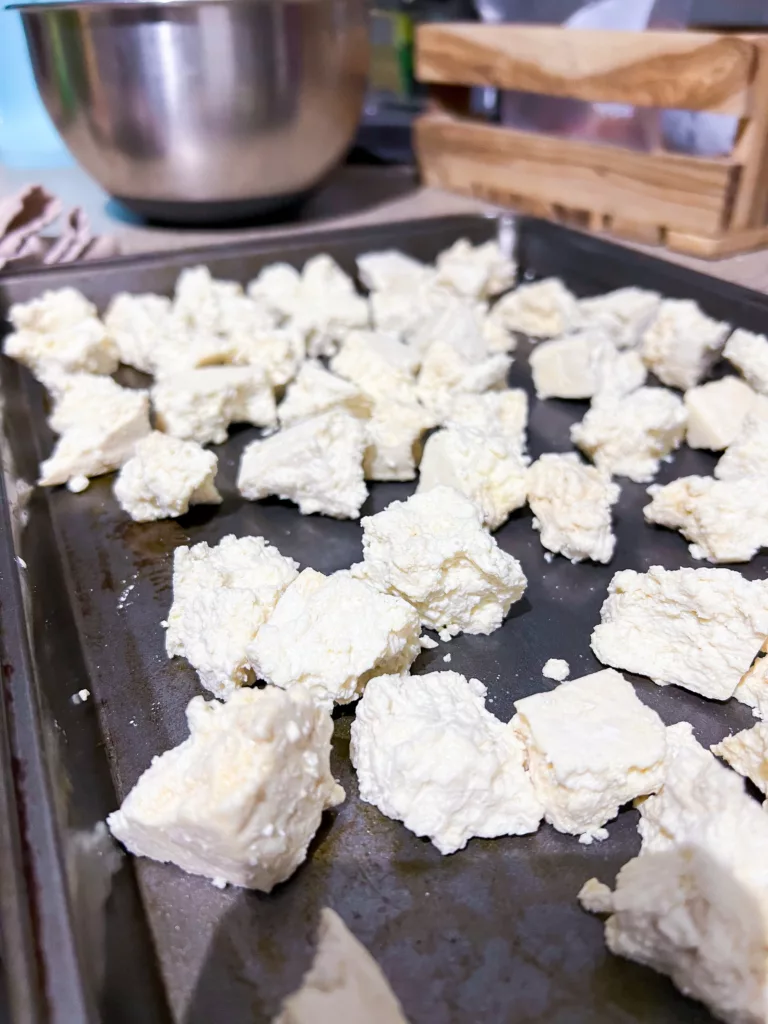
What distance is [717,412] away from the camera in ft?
3.37

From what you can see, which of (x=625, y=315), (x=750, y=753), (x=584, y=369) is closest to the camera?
(x=750, y=753)

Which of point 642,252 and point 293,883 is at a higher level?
point 642,252

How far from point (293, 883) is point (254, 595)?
0.83 ft

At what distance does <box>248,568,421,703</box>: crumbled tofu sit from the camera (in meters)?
0.68

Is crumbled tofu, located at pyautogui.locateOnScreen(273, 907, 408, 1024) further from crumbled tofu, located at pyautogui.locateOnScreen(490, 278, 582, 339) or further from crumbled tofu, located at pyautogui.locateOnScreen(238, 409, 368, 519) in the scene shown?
crumbled tofu, located at pyautogui.locateOnScreen(490, 278, 582, 339)

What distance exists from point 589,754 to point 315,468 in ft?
1.50

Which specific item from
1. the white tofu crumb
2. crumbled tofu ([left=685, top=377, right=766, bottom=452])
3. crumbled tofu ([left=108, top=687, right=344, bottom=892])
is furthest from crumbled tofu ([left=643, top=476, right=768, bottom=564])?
crumbled tofu ([left=108, top=687, right=344, bottom=892])

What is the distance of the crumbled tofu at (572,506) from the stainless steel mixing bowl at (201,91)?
0.85 m

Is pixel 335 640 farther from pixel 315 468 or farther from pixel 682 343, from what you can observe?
pixel 682 343

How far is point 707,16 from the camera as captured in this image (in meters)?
1.58

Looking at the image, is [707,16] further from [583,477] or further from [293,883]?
[293,883]

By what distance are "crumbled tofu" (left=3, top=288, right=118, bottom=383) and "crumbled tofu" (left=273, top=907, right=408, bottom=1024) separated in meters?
0.90

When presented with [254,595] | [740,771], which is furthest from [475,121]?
[740,771]

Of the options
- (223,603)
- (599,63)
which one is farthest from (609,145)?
(223,603)
